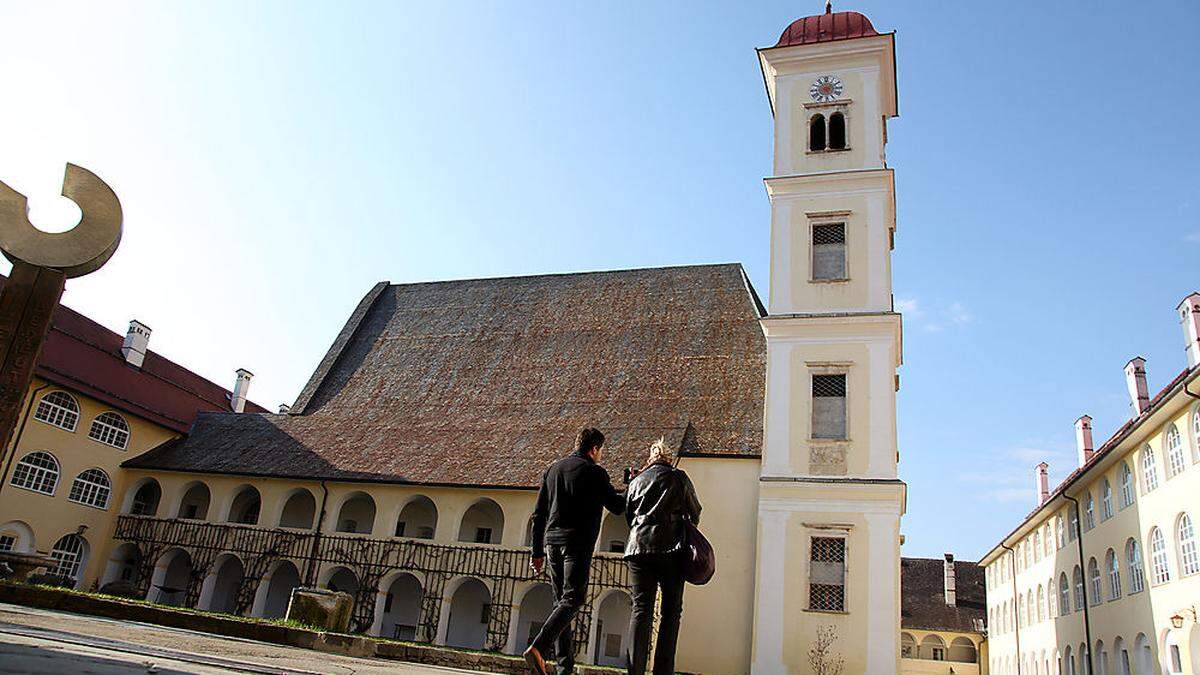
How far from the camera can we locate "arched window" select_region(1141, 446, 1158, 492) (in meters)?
25.3

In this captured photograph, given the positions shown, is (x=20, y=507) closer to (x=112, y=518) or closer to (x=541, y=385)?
(x=112, y=518)

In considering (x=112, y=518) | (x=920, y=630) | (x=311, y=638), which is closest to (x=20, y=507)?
(x=112, y=518)

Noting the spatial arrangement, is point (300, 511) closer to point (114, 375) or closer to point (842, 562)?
point (114, 375)

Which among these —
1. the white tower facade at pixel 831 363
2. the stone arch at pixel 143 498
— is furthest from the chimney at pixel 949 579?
the stone arch at pixel 143 498

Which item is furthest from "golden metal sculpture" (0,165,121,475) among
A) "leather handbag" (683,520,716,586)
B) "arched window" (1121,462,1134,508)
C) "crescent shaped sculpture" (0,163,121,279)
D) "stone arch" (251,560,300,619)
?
"arched window" (1121,462,1134,508)

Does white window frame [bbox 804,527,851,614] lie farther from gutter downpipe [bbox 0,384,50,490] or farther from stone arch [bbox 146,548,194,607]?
gutter downpipe [bbox 0,384,50,490]

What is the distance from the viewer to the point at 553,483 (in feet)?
21.0

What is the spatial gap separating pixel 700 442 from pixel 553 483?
17.2 meters

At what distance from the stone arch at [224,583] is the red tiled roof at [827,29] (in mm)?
22767

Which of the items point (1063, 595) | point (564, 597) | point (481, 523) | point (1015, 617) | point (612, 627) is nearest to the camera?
point (564, 597)

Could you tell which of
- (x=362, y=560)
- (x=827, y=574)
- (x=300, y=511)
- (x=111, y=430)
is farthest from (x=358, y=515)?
(x=827, y=574)

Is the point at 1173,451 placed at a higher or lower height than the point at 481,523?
higher

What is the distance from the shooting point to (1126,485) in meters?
28.0

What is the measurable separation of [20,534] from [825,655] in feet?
77.1
